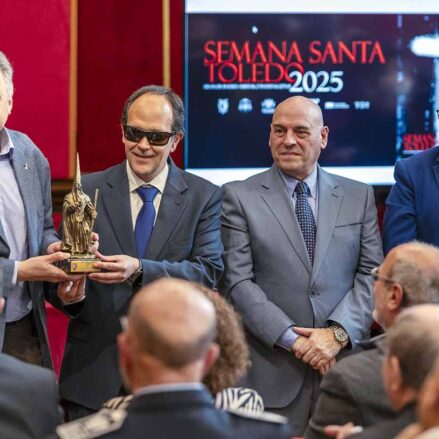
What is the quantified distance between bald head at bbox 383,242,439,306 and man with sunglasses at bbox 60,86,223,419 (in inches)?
41.0

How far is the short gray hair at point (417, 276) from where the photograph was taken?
9.98 ft

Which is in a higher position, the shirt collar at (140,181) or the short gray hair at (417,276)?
the shirt collar at (140,181)

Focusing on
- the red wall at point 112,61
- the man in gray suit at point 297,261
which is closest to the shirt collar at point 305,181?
the man in gray suit at point 297,261

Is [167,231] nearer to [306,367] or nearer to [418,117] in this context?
[306,367]

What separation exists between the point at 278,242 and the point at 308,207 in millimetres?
212

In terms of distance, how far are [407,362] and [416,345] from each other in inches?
1.7

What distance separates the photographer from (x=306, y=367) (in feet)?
13.7

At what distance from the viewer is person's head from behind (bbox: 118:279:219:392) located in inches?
84.4

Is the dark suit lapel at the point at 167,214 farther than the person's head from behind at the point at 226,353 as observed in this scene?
Yes

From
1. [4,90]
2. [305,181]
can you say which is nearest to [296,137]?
[305,181]

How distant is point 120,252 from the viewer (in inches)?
157

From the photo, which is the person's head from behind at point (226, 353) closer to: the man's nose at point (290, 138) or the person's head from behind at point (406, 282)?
the person's head from behind at point (406, 282)

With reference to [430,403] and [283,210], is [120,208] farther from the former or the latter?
[430,403]

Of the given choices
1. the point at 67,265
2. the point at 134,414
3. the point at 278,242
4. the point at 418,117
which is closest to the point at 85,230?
the point at 67,265
